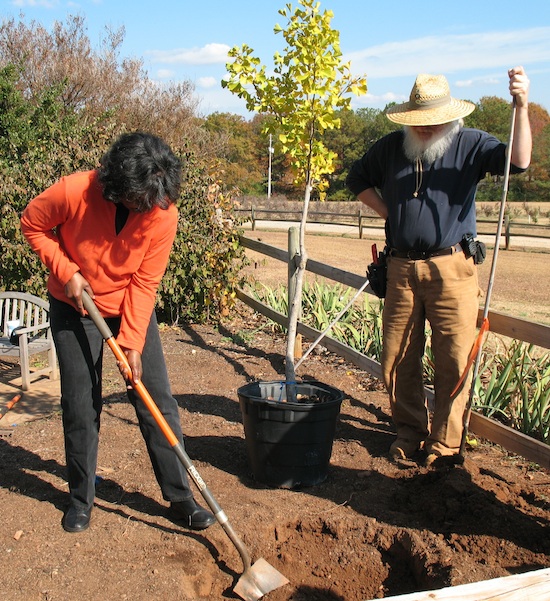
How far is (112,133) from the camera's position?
8.72 metres

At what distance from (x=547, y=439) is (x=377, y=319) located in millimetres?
2343

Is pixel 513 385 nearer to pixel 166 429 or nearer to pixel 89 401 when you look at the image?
pixel 166 429

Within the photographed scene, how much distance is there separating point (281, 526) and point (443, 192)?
2.06 meters

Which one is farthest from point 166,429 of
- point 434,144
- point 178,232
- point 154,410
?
point 178,232

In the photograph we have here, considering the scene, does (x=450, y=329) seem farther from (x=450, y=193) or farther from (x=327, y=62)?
(x=327, y=62)

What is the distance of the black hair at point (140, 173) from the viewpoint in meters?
3.00

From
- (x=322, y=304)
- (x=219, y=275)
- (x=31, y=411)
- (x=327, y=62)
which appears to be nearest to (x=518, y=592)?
(x=327, y=62)

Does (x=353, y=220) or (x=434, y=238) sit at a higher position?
(x=434, y=238)

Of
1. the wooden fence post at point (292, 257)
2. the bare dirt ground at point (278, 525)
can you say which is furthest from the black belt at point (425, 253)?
the wooden fence post at point (292, 257)

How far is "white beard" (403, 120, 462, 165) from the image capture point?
4.09 m

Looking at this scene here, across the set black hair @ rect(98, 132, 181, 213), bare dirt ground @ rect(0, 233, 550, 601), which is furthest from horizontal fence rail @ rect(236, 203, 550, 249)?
black hair @ rect(98, 132, 181, 213)

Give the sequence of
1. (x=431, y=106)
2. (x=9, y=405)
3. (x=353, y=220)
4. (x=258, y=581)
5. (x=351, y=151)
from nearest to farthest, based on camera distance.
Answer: (x=258, y=581), (x=431, y=106), (x=9, y=405), (x=353, y=220), (x=351, y=151)

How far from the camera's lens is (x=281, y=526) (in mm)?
3668

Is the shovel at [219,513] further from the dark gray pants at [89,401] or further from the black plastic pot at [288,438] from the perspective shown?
the black plastic pot at [288,438]
